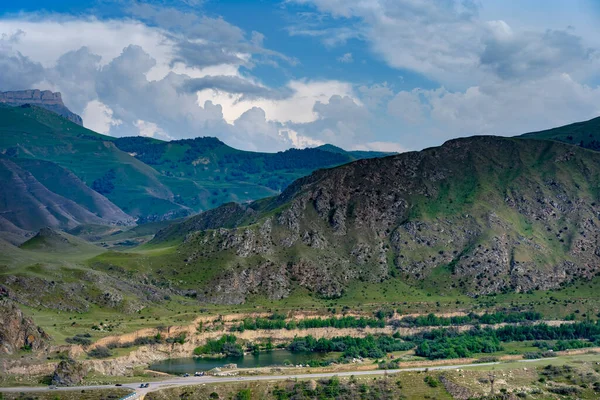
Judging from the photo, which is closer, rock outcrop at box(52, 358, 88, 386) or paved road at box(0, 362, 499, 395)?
paved road at box(0, 362, 499, 395)

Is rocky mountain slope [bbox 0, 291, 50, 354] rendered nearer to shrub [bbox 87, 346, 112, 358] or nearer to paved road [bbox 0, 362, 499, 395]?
shrub [bbox 87, 346, 112, 358]

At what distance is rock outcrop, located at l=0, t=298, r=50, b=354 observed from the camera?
171000 millimetres

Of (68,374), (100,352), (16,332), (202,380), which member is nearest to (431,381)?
(202,380)

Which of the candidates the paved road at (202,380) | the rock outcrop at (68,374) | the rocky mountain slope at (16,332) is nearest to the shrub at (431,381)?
the paved road at (202,380)


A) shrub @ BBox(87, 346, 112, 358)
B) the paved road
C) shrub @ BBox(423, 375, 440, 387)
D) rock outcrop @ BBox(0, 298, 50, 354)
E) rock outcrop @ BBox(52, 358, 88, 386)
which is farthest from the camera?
shrub @ BBox(87, 346, 112, 358)

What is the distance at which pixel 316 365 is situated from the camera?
189 meters

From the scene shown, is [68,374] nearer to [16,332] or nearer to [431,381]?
[16,332]

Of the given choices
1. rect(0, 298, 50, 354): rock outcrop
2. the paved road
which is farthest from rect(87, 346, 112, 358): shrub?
the paved road

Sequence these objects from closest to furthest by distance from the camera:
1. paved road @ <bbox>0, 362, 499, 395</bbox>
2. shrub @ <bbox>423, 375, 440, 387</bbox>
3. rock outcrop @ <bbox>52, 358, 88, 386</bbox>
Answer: paved road @ <bbox>0, 362, 499, 395</bbox> → rock outcrop @ <bbox>52, 358, 88, 386</bbox> → shrub @ <bbox>423, 375, 440, 387</bbox>

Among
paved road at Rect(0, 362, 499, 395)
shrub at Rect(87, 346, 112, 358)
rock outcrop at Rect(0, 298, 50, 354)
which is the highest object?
rock outcrop at Rect(0, 298, 50, 354)

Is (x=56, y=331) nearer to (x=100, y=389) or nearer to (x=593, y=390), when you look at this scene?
(x=100, y=389)

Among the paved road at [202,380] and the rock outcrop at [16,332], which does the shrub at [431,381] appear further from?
the rock outcrop at [16,332]

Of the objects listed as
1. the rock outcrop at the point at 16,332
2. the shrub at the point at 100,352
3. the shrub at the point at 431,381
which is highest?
the rock outcrop at the point at 16,332

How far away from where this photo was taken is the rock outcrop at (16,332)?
171000 millimetres
